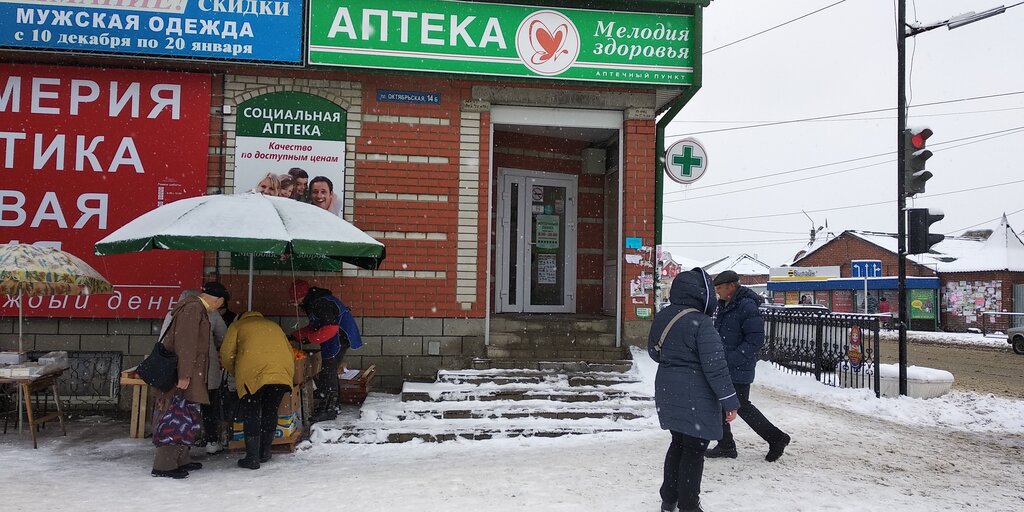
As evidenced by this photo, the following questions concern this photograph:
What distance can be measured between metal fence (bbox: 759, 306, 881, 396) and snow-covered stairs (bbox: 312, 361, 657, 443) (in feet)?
14.6

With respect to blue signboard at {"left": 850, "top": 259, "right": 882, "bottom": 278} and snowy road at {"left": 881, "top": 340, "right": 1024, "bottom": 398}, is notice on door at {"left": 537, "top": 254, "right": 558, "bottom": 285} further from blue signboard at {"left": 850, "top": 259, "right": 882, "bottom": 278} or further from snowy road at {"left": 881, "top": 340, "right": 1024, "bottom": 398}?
blue signboard at {"left": 850, "top": 259, "right": 882, "bottom": 278}

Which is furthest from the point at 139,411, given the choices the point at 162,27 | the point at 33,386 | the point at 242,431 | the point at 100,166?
the point at 162,27

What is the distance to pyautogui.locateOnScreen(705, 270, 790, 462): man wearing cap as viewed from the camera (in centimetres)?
602

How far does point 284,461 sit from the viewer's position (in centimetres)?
611

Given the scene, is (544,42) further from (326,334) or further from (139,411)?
(139,411)

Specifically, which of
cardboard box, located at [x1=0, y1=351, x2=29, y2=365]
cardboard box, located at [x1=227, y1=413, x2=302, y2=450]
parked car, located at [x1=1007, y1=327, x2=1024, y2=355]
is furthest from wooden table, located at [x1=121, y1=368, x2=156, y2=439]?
parked car, located at [x1=1007, y1=327, x2=1024, y2=355]

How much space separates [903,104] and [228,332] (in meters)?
10.1

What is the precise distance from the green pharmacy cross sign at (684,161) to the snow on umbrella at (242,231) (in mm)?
4816

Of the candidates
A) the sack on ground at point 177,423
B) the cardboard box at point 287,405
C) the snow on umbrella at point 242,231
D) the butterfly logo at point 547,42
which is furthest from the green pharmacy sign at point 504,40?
the sack on ground at point 177,423

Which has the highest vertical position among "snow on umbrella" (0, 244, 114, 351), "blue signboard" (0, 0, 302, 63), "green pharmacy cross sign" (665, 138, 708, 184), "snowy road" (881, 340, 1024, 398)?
"blue signboard" (0, 0, 302, 63)

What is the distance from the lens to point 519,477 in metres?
5.64

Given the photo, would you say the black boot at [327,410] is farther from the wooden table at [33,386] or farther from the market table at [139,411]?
the wooden table at [33,386]

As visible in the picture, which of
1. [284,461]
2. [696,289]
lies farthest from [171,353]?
[696,289]

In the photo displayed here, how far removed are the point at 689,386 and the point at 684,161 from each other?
555cm
